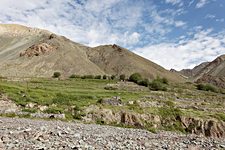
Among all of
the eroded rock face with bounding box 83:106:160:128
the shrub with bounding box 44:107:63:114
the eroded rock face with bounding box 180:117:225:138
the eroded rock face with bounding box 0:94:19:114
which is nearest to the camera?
the eroded rock face with bounding box 83:106:160:128

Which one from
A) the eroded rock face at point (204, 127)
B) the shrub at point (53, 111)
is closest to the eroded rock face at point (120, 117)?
the shrub at point (53, 111)

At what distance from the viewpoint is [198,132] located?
4409 centimetres

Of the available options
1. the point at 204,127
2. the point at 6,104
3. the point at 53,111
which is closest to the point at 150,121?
the point at 204,127

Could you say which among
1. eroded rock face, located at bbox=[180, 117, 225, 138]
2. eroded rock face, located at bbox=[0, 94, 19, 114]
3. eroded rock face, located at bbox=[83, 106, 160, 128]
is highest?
eroded rock face, located at bbox=[0, 94, 19, 114]

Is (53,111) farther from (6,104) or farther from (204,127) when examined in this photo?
(204,127)

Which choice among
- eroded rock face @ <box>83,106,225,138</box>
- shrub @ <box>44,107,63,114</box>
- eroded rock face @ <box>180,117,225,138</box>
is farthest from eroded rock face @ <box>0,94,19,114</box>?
eroded rock face @ <box>180,117,225,138</box>

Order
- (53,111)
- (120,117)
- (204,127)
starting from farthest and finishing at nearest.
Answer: (53,111) → (204,127) → (120,117)

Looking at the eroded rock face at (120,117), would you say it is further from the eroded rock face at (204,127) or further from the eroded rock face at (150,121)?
the eroded rock face at (204,127)

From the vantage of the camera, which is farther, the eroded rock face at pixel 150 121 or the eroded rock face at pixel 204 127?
the eroded rock face at pixel 204 127

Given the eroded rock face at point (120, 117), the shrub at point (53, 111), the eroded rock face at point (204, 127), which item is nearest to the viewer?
the eroded rock face at point (120, 117)

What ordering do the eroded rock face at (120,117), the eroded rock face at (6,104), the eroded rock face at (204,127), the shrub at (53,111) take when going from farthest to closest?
the eroded rock face at (6,104), the shrub at (53,111), the eroded rock face at (204,127), the eroded rock face at (120,117)

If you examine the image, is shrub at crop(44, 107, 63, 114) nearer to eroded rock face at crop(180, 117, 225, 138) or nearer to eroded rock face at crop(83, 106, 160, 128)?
eroded rock face at crop(83, 106, 160, 128)

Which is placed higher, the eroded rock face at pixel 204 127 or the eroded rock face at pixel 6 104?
the eroded rock face at pixel 6 104

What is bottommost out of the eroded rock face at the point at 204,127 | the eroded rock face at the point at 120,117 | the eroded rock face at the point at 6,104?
the eroded rock face at the point at 204,127
